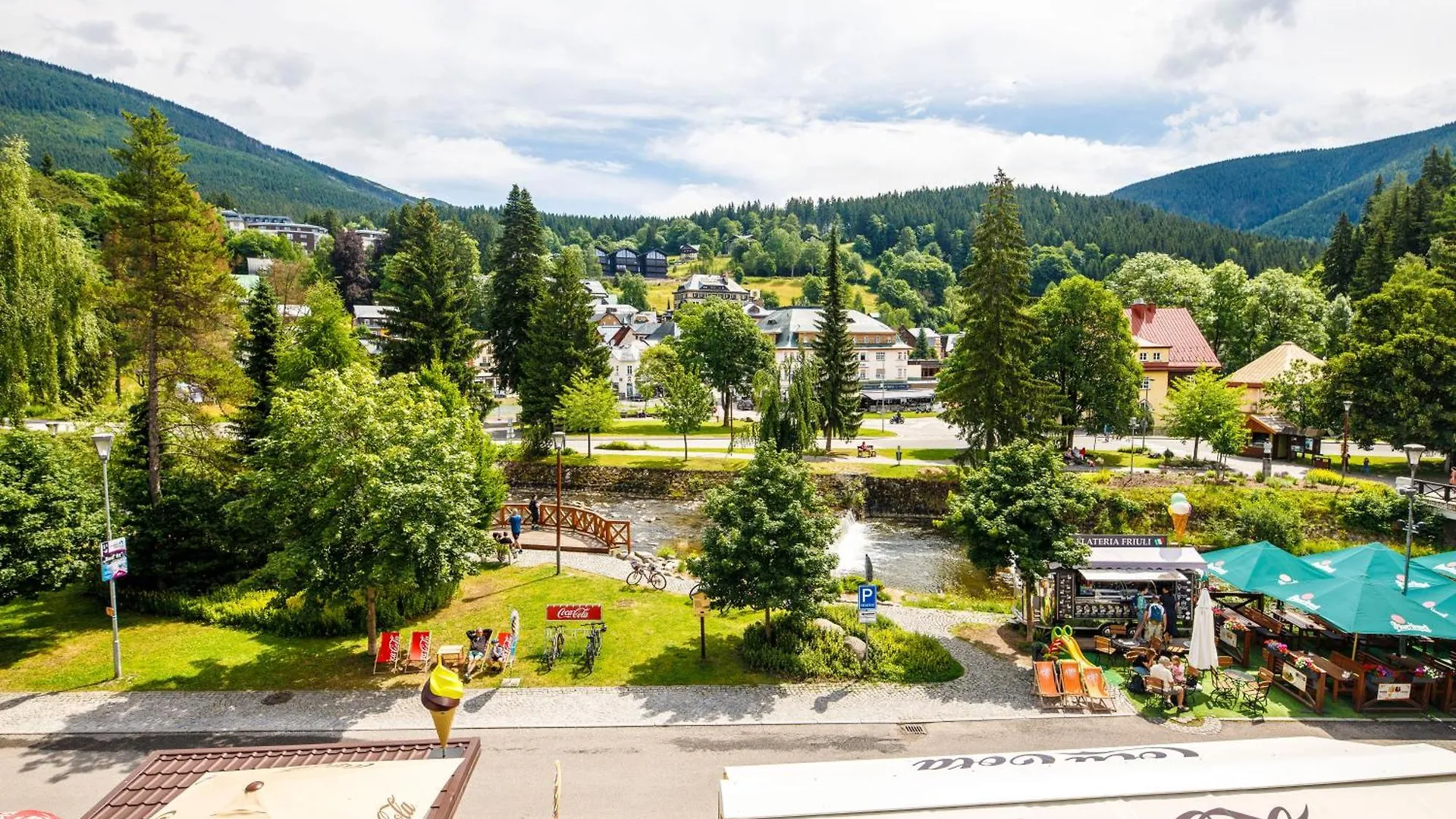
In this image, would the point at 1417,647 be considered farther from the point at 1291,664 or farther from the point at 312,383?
the point at 312,383

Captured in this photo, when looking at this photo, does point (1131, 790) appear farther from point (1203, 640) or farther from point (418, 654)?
point (418, 654)

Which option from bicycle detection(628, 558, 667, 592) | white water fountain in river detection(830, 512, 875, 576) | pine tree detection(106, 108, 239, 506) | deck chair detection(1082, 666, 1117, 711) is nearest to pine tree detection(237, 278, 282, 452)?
pine tree detection(106, 108, 239, 506)

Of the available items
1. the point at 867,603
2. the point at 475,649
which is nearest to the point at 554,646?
the point at 475,649

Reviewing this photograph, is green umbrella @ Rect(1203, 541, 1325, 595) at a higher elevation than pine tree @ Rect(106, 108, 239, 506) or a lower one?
lower

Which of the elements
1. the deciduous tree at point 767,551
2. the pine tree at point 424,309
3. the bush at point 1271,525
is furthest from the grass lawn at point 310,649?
the pine tree at point 424,309

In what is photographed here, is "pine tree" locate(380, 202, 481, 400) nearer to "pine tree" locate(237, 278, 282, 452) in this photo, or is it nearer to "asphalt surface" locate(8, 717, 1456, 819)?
"pine tree" locate(237, 278, 282, 452)

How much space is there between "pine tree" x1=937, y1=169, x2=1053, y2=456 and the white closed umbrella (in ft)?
75.1

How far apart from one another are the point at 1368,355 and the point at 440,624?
140ft

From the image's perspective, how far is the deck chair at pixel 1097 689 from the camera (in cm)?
1530

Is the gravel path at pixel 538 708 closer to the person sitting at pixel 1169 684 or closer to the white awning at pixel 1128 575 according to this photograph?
the person sitting at pixel 1169 684

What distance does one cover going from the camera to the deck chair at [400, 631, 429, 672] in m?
17.1

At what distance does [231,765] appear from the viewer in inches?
327

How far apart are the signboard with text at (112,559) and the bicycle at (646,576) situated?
1210cm

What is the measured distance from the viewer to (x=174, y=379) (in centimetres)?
2222
